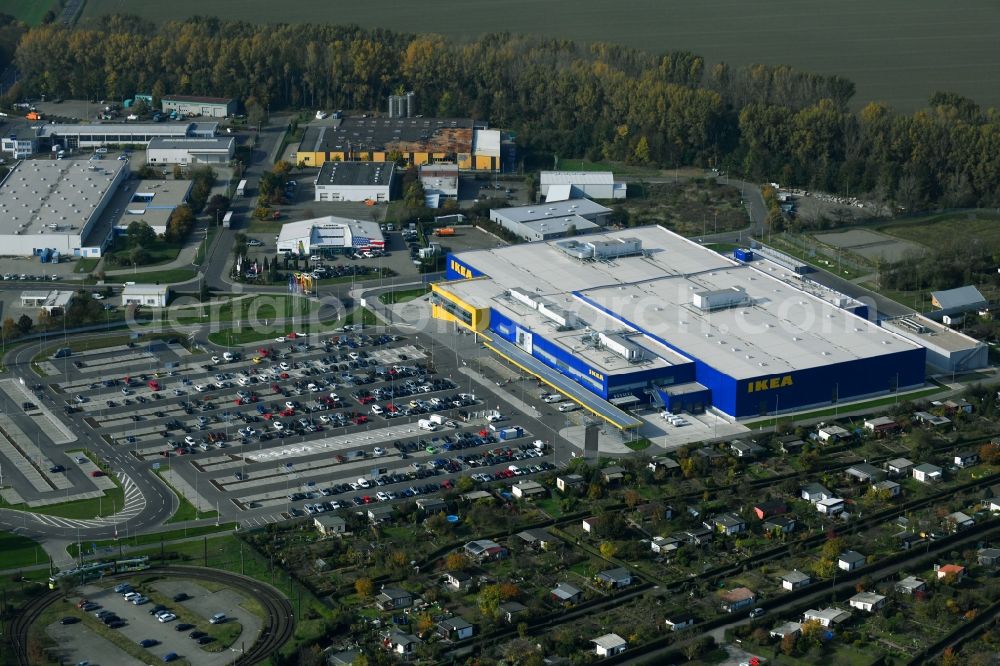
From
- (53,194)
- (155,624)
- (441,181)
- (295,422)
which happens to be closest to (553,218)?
(441,181)

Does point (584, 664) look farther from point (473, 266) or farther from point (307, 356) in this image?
point (473, 266)

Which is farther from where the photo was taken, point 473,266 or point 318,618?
point 473,266

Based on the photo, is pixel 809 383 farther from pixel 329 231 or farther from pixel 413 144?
pixel 413 144

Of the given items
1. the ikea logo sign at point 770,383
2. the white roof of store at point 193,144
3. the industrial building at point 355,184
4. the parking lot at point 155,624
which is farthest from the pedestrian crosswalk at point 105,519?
the white roof of store at point 193,144

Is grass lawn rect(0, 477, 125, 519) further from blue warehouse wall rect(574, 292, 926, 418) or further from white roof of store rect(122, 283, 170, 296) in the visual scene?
blue warehouse wall rect(574, 292, 926, 418)

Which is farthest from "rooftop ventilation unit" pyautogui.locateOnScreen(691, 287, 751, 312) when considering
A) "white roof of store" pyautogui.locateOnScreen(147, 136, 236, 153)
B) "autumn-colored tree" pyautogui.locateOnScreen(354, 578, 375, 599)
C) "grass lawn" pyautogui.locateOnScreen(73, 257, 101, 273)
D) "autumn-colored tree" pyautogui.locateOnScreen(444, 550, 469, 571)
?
"white roof of store" pyautogui.locateOnScreen(147, 136, 236, 153)

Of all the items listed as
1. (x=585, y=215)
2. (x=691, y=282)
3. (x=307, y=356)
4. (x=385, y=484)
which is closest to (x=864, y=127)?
(x=585, y=215)
